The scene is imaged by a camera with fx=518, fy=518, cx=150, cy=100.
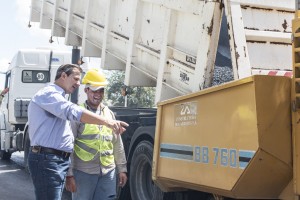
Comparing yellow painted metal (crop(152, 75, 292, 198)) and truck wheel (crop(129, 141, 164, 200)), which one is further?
truck wheel (crop(129, 141, 164, 200))

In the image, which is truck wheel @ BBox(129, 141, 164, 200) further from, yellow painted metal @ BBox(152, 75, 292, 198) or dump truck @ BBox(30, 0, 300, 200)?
yellow painted metal @ BBox(152, 75, 292, 198)

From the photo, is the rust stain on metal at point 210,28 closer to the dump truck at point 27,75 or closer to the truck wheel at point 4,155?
the dump truck at point 27,75

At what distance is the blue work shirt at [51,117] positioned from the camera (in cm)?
377

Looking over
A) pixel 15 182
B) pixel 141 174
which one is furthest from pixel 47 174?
pixel 15 182

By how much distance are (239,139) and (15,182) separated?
22.7ft

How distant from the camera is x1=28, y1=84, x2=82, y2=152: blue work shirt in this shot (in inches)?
148

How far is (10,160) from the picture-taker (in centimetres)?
1330

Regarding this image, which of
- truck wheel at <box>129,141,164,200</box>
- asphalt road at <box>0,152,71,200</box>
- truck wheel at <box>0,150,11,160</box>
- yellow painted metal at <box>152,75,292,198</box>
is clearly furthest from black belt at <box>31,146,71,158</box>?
truck wheel at <box>0,150,11,160</box>

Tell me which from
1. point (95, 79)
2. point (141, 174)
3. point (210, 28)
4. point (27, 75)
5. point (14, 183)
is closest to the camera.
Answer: point (95, 79)

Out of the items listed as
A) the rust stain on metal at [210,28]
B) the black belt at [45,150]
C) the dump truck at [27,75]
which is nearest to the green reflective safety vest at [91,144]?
the black belt at [45,150]

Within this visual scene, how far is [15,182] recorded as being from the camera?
9.52 meters

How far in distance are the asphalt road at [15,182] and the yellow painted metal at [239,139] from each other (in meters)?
4.49

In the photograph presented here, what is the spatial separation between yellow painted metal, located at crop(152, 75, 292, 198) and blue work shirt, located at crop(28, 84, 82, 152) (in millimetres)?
946

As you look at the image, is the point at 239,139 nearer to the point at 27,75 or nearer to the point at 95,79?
the point at 95,79
